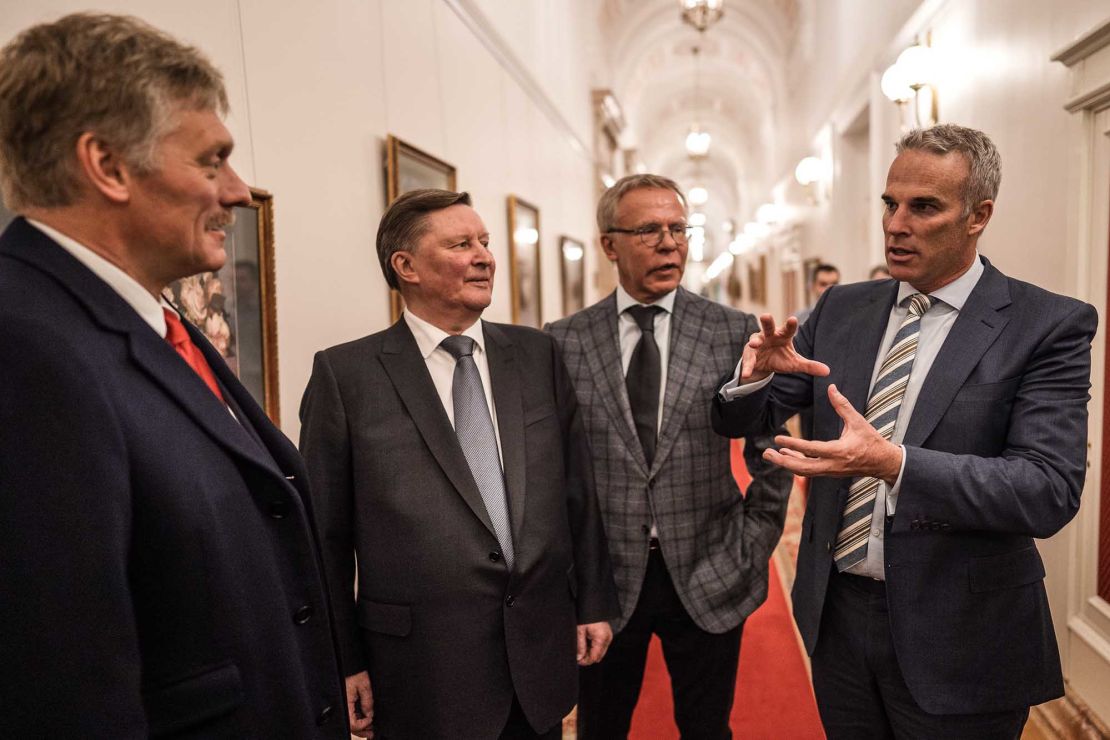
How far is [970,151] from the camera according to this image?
187cm

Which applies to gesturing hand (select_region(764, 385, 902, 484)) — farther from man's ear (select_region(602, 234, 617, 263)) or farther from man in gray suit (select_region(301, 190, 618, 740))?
man's ear (select_region(602, 234, 617, 263))

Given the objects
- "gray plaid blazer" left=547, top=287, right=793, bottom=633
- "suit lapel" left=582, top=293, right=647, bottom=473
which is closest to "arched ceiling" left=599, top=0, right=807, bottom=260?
"suit lapel" left=582, top=293, right=647, bottom=473

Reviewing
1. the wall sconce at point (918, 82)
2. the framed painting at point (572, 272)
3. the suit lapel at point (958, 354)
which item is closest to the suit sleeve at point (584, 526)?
the suit lapel at point (958, 354)

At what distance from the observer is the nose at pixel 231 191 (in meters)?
1.23

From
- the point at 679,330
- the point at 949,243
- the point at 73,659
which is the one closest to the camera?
the point at 73,659

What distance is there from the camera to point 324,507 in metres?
1.92

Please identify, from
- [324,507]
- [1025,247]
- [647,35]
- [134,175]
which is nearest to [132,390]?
[134,175]

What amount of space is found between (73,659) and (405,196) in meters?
1.54

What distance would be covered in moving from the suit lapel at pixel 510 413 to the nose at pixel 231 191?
0.96m

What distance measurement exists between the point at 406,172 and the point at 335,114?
0.79 metres

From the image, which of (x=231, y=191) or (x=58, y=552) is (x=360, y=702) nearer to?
(x=58, y=552)

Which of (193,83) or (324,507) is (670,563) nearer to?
(324,507)

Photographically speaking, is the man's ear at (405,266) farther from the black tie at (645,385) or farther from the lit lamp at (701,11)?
the lit lamp at (701,11)

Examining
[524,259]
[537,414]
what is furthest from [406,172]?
[524,259]
